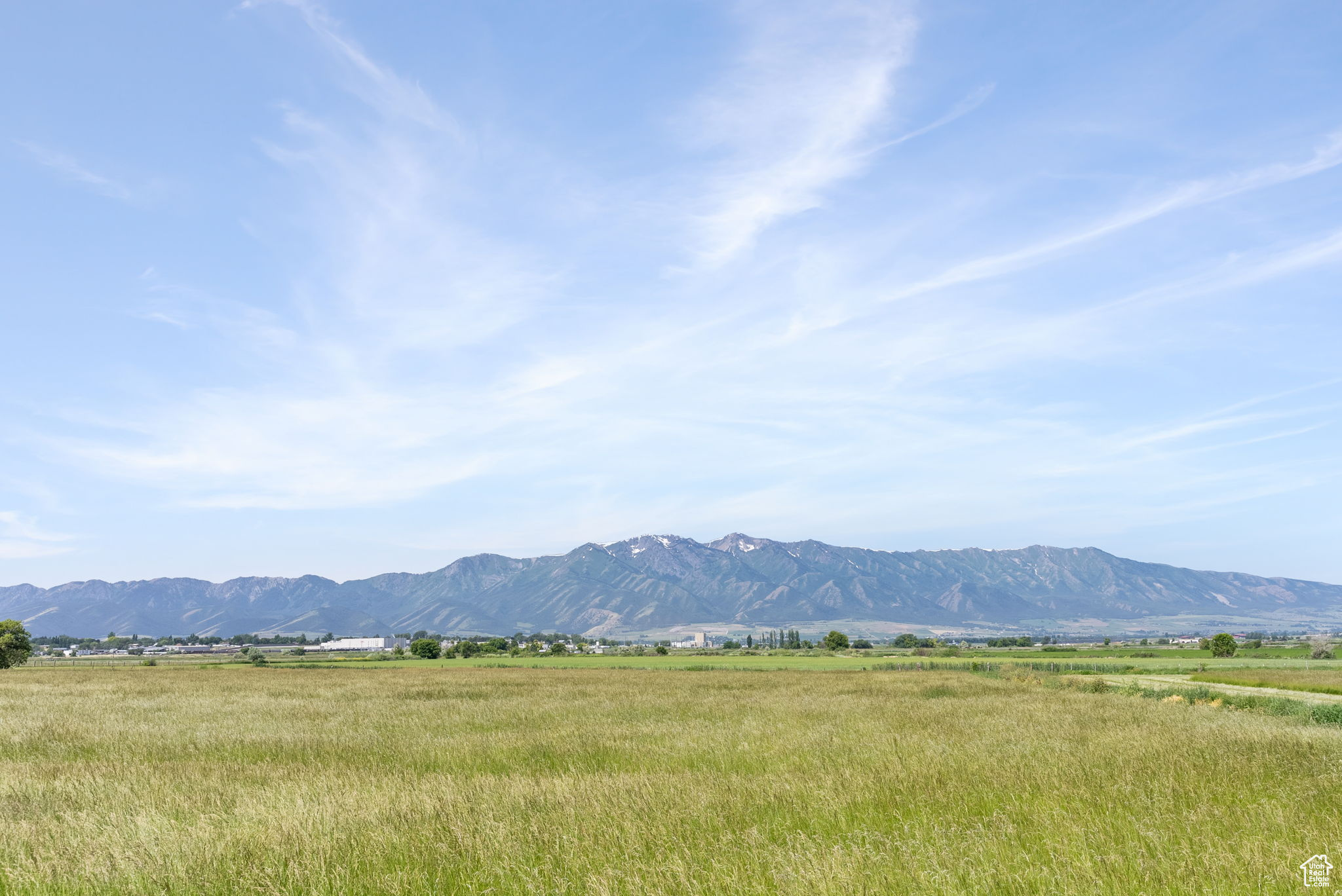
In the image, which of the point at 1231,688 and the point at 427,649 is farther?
the point at 427,649

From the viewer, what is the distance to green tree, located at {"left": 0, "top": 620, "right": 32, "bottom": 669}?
261ft

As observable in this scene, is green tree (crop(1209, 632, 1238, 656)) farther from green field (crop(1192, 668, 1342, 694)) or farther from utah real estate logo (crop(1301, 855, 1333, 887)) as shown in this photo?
utah real estate logo (crop(1301, 855, 1333, 887))

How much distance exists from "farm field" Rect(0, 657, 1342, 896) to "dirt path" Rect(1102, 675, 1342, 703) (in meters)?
21.6

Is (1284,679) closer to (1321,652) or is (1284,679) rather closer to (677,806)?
(677,806)

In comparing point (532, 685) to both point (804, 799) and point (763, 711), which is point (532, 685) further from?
point (804, 799)

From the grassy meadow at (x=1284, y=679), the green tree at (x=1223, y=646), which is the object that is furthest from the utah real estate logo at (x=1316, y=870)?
the green tree at (x=1223, y=646)

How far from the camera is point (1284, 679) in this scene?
58062 mm

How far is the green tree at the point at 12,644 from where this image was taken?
79.5 metres

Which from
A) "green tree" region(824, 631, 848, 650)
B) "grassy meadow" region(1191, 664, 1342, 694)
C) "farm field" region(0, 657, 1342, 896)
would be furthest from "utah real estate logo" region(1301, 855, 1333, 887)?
"green tree" region(824, 631, 848, 650)

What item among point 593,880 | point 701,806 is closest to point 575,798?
point 701,806

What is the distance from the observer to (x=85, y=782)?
13.1 meters

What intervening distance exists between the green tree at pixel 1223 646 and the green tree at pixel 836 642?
7430 cm

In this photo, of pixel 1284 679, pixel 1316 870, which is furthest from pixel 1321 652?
pixel 1316 870

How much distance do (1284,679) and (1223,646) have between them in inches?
3781
